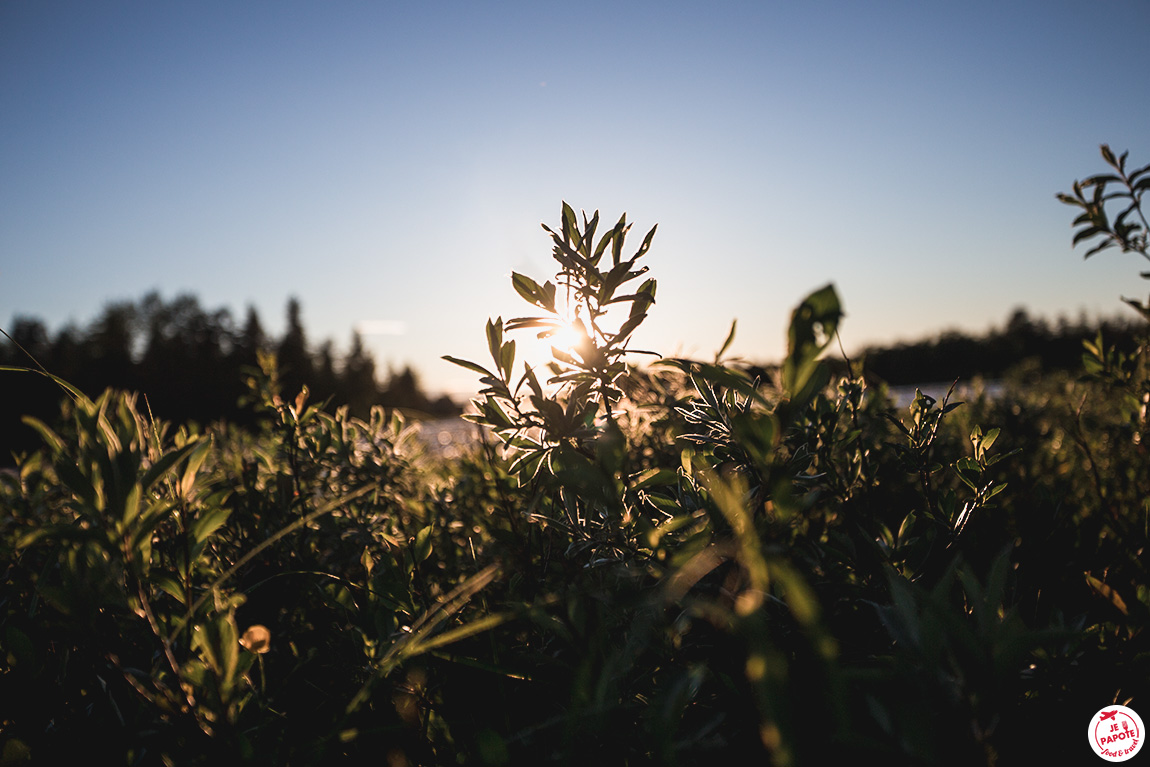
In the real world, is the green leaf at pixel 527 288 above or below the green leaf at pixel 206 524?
above

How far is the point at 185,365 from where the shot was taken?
32594 millimetres

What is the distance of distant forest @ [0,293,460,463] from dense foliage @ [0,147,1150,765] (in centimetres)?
2172

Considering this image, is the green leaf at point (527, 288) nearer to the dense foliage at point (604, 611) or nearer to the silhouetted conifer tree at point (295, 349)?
the dense foliage at point (604, 611)

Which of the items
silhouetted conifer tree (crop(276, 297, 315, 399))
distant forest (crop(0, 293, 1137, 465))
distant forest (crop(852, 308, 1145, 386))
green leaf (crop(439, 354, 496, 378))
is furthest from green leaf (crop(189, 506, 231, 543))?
silhouetted conifer tree (crop(276, 297, 315, 399))

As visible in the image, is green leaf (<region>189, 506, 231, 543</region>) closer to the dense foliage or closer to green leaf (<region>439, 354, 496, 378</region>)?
the dense foliage

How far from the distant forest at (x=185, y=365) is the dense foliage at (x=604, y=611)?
21716 millimetres

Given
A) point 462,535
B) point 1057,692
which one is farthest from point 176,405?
point 1057,692

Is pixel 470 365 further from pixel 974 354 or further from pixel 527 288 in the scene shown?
pixel 974 354

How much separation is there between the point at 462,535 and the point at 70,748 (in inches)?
51.1

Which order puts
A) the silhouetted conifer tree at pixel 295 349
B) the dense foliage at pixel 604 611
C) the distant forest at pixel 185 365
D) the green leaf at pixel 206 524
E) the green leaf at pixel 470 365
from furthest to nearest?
1. the silhouetted conifer tree at pixel 295 349
2. the distant forest at pixel 185 365
3. the green leaf at pixel 470 365
4. the green leaf at pixel 206 524
5. the dense foliage at pixel 604 611

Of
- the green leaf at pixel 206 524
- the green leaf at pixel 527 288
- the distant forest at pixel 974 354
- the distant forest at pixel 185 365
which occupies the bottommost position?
the distant forest at pixel 974 354

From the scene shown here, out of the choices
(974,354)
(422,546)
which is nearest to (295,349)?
(974,354)

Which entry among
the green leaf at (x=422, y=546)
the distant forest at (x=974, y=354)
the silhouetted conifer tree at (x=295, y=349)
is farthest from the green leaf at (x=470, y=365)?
the silhouetted conifer tree at (x=295, y=349)

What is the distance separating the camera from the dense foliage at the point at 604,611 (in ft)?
2.02
